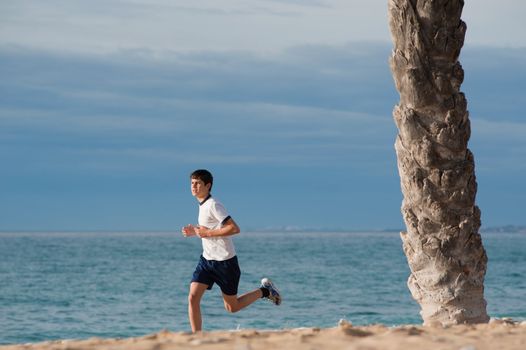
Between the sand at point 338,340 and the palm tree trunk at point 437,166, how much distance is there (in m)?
2.30

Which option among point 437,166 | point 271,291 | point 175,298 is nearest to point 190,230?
point 271,291

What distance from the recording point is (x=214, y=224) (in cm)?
1116

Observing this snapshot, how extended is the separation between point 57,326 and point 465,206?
15293mm

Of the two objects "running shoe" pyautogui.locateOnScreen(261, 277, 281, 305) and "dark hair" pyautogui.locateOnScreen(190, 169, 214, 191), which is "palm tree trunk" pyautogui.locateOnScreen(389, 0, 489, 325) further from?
"dark hair" pyautogui.locateOnScreen(190, 169, 214, 191)

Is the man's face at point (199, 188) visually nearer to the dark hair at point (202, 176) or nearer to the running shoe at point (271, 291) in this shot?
the dark hair at point (202, 176)

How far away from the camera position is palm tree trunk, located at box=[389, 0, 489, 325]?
1143 centimetres

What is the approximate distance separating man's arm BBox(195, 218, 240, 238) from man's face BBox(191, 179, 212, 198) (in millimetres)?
414

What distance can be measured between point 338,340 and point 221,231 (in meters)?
3.15

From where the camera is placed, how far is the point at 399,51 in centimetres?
1168

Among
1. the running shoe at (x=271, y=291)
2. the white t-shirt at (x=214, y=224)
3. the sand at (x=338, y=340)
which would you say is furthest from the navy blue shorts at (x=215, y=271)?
the sand at (x=338, y=340)

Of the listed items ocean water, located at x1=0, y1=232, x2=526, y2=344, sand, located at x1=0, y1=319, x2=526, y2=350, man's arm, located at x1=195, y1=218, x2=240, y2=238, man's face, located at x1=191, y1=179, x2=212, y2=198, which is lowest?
ocean water, located at x1=0, y1=232, x2=526, y2=344

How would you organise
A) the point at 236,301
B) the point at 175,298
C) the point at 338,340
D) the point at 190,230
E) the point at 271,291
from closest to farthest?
1. the point at 338,340
2. the point at 190,230
3. the point at 236,301
4. the point at 271,291
5. the point at 175,298

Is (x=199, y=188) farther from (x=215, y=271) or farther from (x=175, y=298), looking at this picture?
(x=175, y=298)

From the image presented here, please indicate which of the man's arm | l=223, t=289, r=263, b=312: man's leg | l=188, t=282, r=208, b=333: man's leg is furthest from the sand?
l=223, t=289, r=263, b=312: man's leg
